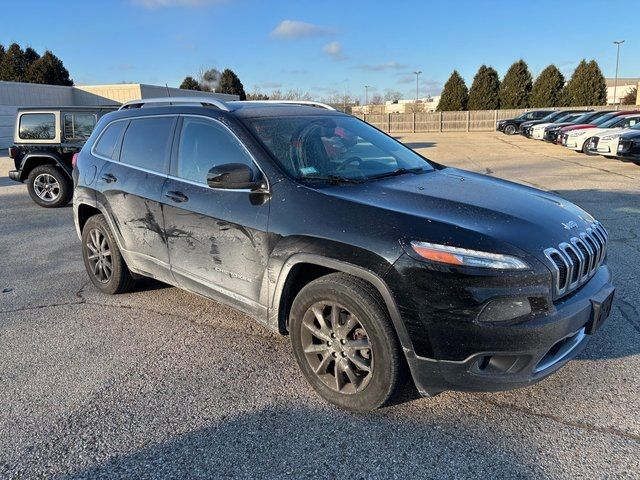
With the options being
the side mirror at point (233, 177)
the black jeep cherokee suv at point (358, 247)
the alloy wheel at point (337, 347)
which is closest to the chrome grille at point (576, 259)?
the black jeep cherokee suv at point (358, 247)

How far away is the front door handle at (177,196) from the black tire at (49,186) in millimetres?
7249

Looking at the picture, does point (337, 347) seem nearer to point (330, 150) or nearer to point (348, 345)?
point (348, 345)

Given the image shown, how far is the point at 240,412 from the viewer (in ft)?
9.94

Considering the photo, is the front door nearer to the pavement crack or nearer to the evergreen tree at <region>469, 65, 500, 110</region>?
the pavement crack

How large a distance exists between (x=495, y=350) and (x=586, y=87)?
173 ft

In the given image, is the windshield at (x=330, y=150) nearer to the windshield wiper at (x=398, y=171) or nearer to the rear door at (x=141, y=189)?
the windshield wiper at (x=398, y=171)

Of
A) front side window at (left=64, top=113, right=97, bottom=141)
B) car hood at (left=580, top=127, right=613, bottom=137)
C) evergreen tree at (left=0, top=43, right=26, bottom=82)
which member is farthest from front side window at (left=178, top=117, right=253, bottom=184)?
evergreen tree at (left=0, top=43, right=26, bottom=82)

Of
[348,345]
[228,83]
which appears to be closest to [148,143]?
[348,345]

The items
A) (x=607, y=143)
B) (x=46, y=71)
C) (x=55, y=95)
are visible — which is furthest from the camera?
(x=46, y=71)

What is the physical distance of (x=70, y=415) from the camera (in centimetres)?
303

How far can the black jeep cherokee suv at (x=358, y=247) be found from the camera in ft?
8.39

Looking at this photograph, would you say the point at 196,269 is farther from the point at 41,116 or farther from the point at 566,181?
the point at 566,181

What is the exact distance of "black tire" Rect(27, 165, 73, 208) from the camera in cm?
998

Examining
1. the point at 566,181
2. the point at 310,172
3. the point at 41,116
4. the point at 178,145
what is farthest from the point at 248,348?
the point at 566,181
